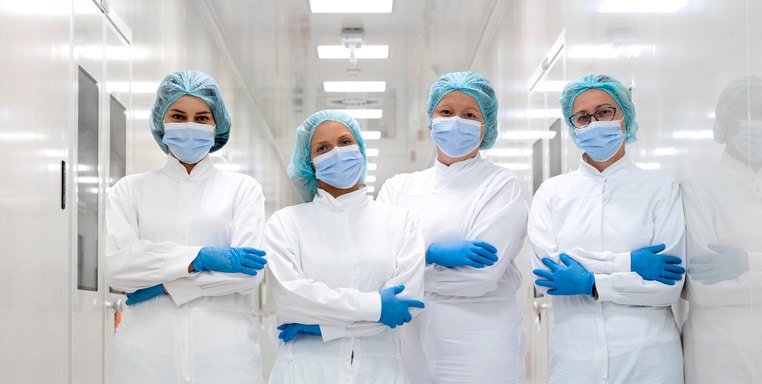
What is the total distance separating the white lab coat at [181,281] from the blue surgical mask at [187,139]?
10 centimetres

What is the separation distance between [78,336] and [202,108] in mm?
1278

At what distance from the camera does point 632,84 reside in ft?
10.7

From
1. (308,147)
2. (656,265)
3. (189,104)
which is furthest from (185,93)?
(656,265)

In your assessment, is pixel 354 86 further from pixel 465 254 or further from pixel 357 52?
pixel 465 254

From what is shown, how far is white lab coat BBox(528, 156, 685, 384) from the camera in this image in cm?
256

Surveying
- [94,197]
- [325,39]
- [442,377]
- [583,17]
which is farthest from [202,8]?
[442,377]

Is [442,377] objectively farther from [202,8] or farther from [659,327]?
[202,8]

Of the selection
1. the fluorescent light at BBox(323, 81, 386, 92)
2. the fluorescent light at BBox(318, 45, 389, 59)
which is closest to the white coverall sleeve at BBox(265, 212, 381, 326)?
the fluorescent light at BBox(318, 45, 389, 59)

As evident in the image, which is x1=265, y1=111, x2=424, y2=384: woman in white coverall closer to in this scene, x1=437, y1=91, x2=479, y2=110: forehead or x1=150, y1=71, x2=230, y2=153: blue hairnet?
x1=150, y1=71, x2=230, y2=153: blue hairnet

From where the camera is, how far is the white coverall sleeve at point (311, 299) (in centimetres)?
253

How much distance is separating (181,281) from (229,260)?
0.18m

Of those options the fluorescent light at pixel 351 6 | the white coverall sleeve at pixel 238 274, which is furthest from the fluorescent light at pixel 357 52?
the white coverall sleeve at pixel 238 274

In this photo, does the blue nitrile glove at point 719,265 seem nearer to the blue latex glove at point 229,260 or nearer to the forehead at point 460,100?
the forehead at point 460,100

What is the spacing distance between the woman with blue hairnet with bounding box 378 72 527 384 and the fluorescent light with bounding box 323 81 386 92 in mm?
5813
